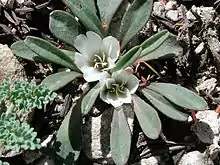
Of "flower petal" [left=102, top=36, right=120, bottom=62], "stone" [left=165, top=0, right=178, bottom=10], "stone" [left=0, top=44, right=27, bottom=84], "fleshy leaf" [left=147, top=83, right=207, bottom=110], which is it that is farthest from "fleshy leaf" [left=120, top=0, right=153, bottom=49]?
"stone" [left=0, top=44, right=27, bottom=84]

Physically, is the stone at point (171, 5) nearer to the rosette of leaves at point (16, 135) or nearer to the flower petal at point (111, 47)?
the flower petal at point (111, 47)

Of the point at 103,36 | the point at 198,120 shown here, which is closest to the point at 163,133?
the point at 198,120

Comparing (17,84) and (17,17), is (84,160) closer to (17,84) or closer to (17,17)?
(17,84)

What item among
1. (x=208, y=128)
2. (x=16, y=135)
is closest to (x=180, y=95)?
(x=208, y=128)

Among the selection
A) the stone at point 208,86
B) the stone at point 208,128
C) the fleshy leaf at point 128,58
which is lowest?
the stone at point 208,128

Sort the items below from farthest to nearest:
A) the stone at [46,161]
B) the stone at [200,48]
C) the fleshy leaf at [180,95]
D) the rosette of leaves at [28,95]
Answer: the stone at [200,48] < the stone at [46,161] < the fleshy leaf at [180,95] < the rosette of leaves at [28,95]

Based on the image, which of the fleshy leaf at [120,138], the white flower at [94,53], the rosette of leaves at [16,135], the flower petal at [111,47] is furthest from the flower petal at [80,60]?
the rosette of leaves at [16,135]

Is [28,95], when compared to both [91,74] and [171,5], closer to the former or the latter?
[91,74]
